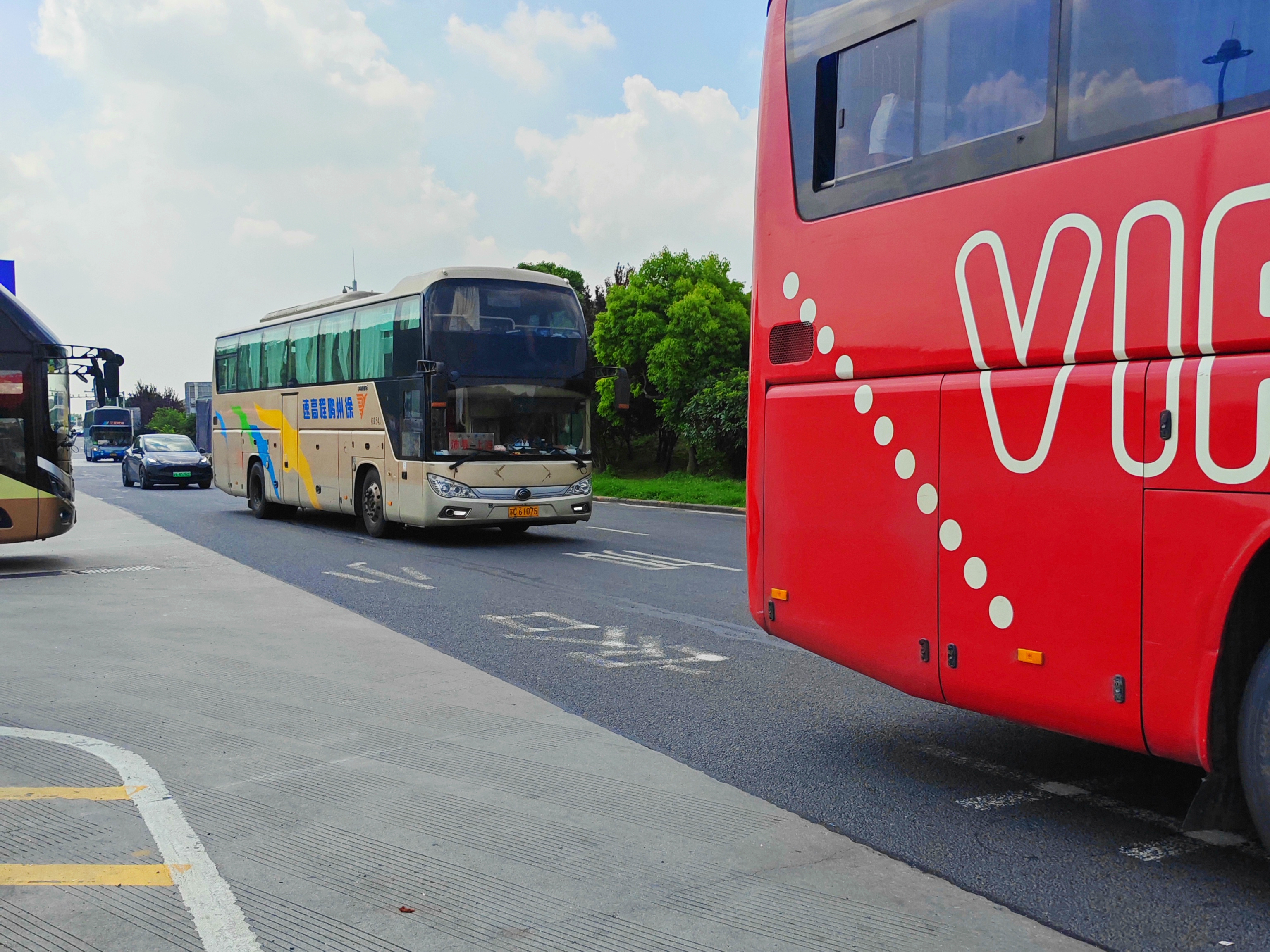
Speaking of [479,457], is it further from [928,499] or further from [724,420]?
[724,420]

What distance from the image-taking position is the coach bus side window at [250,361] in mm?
21375

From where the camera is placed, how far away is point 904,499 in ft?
16.2

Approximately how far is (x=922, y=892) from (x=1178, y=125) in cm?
268

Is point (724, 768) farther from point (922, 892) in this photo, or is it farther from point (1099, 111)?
point (1099, 111)

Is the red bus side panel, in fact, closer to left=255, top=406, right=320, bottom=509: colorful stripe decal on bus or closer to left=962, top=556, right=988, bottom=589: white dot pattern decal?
left=962, top=556, right=988, bottom=589: white dot pattern decal

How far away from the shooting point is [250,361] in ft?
71.5

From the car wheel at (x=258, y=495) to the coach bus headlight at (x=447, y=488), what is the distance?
7.21m

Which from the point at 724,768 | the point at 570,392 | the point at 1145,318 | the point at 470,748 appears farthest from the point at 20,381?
the point at 1145,318

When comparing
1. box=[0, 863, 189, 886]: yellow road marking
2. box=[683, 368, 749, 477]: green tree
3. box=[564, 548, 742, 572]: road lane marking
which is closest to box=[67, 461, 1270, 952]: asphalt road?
box=[564, 548, 742, 572]: road lane marking

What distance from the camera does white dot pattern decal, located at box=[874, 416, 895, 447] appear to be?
5.00m

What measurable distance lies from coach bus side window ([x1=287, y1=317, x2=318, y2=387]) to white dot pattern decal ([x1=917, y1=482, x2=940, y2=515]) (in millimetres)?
15436

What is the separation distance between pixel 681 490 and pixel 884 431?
2249 cm

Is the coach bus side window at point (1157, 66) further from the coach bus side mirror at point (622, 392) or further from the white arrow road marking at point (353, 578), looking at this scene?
the coach bus side mirror at point (622, 392)

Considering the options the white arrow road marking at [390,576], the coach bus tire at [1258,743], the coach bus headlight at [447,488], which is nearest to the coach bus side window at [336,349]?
the coach bus headlight at [447,488]
